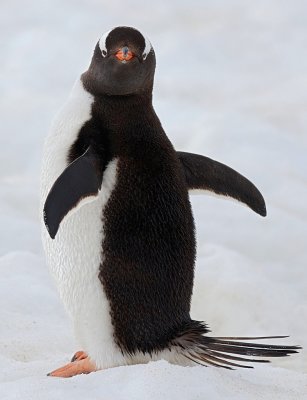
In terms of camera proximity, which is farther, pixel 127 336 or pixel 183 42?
pixel 183 42

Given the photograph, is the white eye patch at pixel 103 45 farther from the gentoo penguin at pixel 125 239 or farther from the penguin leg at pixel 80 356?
the penguin leg at pixel 80 356

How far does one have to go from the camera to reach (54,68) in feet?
24.9

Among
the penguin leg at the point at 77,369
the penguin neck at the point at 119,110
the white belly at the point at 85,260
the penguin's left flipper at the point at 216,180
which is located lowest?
the penguin leg at the point at 77,369

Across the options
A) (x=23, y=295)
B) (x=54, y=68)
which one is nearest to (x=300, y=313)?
(x=23, y=295)

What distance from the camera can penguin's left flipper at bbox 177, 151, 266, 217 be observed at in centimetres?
277

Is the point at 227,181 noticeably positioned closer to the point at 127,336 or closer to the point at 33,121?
the point at 127,336

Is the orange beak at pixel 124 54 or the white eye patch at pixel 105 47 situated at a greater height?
the white eye patch at pixel 105 47

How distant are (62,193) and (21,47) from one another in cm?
584

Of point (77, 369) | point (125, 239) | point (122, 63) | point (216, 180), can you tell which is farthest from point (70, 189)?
point (216, 180)

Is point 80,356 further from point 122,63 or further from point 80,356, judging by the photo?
point 122,63

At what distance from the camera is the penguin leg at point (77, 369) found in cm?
249

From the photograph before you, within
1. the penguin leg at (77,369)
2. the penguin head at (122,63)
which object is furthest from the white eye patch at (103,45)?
the penguin leg at (77,369)

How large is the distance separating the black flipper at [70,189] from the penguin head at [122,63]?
247 millimetres

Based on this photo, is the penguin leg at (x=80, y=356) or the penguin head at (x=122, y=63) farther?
the penguin leg at (x=80, y=356)
